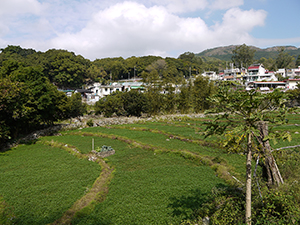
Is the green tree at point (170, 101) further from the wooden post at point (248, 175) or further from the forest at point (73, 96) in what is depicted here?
the wooden post at point (248, 175)

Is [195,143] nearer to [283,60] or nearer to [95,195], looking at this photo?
[95,195]

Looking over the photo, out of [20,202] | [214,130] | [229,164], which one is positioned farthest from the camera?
[229,164]

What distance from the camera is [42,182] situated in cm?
925

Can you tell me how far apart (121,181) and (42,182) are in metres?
3.86

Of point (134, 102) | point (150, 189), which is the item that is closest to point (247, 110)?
point (150, 189)

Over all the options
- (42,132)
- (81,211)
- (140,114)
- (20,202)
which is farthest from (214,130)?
(140,114)

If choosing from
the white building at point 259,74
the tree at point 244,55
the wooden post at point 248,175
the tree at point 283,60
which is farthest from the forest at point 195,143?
the tree at point 244,55

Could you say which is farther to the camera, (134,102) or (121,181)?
(134,102)

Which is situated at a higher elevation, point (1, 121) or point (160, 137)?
point (1, 121)

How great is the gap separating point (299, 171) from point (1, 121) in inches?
753

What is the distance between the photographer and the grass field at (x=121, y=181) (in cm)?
681

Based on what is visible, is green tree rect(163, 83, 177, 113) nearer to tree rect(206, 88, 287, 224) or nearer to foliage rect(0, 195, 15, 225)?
foliage rect(0, 195, 15, 225)

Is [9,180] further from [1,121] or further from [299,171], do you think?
[299,171]

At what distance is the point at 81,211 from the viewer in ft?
22.9
